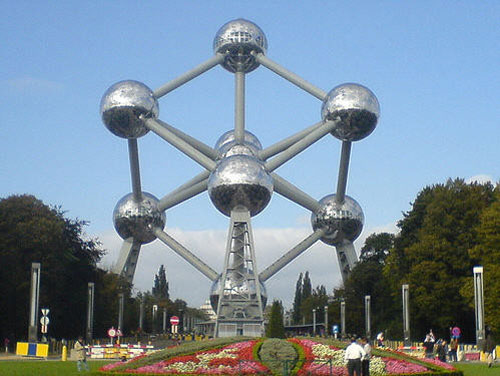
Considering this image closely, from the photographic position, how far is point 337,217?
173 ft

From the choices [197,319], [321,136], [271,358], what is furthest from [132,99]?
[197,319]

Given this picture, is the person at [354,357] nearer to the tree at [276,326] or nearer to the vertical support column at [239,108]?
the tree at [276,326]

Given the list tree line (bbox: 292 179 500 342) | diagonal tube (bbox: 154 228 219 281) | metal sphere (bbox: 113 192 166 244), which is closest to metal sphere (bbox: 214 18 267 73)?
metal sphere (bbox: 113 192 166 244)

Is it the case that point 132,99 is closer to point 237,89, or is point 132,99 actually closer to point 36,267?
point 237,89

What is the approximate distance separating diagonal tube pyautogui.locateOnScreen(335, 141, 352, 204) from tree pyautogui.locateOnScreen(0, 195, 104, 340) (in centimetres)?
1591

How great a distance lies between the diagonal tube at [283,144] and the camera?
49.8 meters

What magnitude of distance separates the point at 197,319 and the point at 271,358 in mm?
151859

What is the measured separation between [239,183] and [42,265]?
10679mm

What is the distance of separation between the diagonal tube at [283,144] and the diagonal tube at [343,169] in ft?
7.47

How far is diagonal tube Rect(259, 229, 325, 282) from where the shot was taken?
49.4 m

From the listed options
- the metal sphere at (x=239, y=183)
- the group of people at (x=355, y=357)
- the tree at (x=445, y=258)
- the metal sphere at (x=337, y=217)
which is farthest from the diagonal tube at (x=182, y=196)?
the group of people at (x=355, y=357)

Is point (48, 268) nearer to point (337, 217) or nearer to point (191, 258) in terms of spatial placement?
point (191, 258)

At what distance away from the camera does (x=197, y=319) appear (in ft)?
551

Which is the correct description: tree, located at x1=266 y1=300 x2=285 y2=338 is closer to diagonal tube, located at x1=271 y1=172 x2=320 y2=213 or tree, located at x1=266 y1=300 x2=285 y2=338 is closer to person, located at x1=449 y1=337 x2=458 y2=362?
person, located at x1=449 y1=337 x2=458 y2=362
